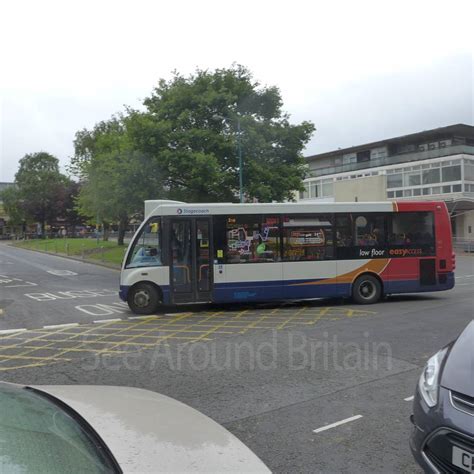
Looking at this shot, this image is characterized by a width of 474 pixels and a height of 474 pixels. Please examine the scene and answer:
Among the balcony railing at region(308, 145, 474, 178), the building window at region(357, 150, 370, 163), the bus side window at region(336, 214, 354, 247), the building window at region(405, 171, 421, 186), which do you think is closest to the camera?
the bus side window at region(336, 214, 354, 247)

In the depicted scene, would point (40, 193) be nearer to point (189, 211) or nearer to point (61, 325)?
point (189, 211)

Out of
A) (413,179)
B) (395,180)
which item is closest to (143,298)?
(413,179)

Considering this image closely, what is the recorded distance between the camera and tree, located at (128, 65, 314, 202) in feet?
66.0

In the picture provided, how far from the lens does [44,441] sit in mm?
1928

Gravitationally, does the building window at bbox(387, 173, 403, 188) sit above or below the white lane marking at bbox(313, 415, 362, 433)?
above

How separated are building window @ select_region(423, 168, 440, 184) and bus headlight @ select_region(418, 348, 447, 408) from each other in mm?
40508

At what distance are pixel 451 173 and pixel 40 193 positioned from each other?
187 ft

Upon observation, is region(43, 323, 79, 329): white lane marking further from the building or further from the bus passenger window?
the building

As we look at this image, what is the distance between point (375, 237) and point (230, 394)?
8112 millimetres

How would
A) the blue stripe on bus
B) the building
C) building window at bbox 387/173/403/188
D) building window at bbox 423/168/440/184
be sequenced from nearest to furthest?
1. the blue stripe on bus
2. the building
3. building window at bbox 423/168/440/184
4. building window at bbox 387/173/403/188

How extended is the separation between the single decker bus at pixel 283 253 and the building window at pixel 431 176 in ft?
99.7

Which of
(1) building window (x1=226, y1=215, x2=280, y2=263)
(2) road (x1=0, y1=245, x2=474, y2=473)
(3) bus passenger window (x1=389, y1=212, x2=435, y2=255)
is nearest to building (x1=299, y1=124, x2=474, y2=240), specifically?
(3) bus passenger window (x1=389, y1=212, x2=435, y2=255)

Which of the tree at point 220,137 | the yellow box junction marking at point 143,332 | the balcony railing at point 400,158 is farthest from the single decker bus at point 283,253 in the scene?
the balcony railing at point 400,158

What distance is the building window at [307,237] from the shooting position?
1182 cm
